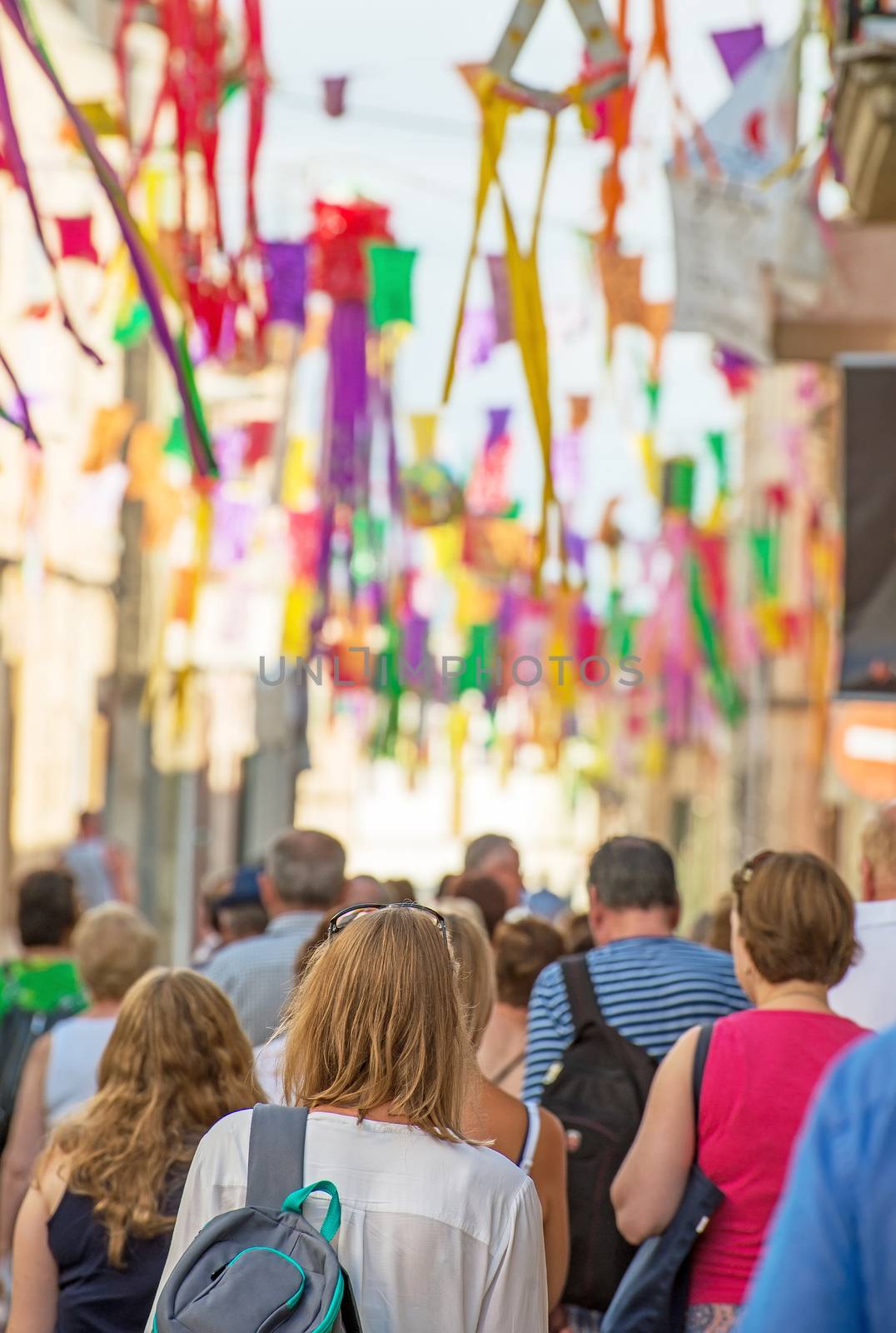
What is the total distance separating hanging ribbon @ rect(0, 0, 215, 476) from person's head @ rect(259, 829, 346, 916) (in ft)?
3.90

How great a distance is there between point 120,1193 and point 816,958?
1.37 m

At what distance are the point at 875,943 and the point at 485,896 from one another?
2338mm

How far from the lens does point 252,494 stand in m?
20.9

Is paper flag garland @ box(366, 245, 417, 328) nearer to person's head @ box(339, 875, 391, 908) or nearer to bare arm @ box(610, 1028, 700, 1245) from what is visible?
person's head @ box(339, 875, 391, 908)

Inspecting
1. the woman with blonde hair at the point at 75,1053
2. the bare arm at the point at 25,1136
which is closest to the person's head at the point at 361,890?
the woman with blonde hair at the point at 75,1053

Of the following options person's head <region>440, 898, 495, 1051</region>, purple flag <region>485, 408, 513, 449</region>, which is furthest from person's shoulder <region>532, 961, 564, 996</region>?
purple flag <region>485, 408, 513, 449</region>

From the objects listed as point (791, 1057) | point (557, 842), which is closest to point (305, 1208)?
point (791, 1057)

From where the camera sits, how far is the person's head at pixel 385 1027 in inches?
106

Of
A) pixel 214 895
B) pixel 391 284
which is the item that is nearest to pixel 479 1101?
pixel 214 895

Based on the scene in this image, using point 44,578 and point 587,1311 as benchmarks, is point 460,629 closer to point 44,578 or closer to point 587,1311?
point 44,578

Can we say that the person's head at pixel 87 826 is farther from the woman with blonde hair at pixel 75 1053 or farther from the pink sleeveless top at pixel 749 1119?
the pink sleeveless top at pixel 749 1119

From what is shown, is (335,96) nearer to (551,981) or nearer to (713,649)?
(551,981)

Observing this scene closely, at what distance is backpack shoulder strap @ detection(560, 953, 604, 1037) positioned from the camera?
4.36 m

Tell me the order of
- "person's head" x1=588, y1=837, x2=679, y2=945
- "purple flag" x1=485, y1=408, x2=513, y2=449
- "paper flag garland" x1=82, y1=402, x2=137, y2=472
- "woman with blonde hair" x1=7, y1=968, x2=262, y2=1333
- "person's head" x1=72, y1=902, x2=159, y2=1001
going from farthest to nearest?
"purple flag" x1=485, y1=408, x2=513, y2=449 < "paper flag garland" x1=82, y1=402, x2=137, y2=472 < "person's head" x1=72, y1=902, x2=159, y2=1001 < "person's head" x1=588, y1=837, x2=679, y2=945 < "woman with blonde hair" x1=7, y1=968, x2=262, y2=1333
